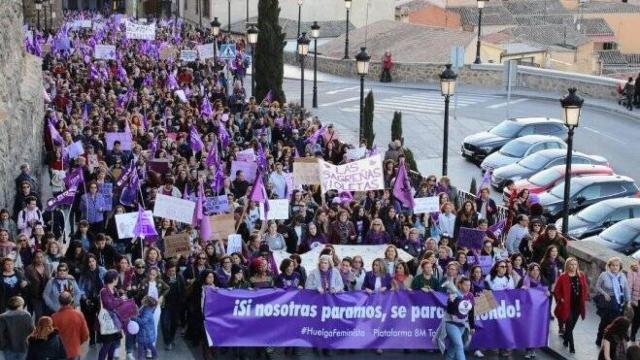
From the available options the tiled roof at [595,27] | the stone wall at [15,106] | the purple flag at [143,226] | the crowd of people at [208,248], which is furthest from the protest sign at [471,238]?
the tiled roof at [595,27]

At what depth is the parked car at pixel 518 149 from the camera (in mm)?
30391

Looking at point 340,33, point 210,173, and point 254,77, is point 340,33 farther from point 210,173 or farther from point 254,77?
point 210,173

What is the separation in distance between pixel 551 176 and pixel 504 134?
20.3 ft

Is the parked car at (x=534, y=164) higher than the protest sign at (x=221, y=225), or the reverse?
the protest sign at (x=221, y=225)

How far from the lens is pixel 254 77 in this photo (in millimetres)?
39812

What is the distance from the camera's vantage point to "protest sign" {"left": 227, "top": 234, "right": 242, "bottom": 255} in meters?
16.8

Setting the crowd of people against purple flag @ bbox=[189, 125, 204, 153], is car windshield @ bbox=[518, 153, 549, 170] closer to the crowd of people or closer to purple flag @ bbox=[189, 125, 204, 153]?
the crowd of people

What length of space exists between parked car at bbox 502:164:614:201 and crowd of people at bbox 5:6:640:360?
3.66m

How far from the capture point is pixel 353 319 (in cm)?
1547

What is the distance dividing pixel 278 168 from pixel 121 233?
15.6ft

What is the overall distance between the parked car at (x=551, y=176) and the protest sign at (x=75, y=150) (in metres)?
9.76

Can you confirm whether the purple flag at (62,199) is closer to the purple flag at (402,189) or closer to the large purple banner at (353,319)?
the large purple banner at (353,319)

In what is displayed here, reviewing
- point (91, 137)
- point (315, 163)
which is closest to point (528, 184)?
point (315, 163)

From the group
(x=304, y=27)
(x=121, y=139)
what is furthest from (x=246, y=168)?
(x=304, y=27)
